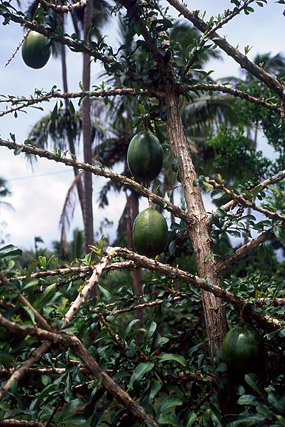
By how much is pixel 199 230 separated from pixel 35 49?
997 millimetres

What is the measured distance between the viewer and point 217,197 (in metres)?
1.12

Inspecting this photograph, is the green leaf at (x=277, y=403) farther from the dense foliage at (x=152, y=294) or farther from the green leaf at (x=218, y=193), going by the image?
the green leaf at (x=218, y=193)

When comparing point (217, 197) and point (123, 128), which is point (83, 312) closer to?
point (217, 197)

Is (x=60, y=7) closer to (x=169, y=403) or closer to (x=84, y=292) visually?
(x=84, y=292)

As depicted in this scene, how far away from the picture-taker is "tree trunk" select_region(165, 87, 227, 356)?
1.36 m

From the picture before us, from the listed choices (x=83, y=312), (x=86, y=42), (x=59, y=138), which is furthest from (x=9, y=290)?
(x=59, y=138)

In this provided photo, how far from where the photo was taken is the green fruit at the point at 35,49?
1724 millimetres

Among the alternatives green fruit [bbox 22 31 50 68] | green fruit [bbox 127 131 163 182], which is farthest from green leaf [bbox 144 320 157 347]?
green fruit [bbox 22 31 50 68]

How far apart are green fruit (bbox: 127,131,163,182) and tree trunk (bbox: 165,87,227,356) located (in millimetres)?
75

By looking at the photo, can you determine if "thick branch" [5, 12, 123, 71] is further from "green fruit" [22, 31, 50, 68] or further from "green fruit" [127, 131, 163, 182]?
"green fruit" [127, 131, 163, 182]

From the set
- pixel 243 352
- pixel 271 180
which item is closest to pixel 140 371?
pixel 243 352

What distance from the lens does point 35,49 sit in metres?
1.73

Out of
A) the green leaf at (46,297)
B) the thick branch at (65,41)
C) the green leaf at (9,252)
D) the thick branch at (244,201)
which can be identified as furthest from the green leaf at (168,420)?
the thick branch at (65,41)

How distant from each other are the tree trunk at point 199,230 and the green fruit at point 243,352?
11 centimetres
